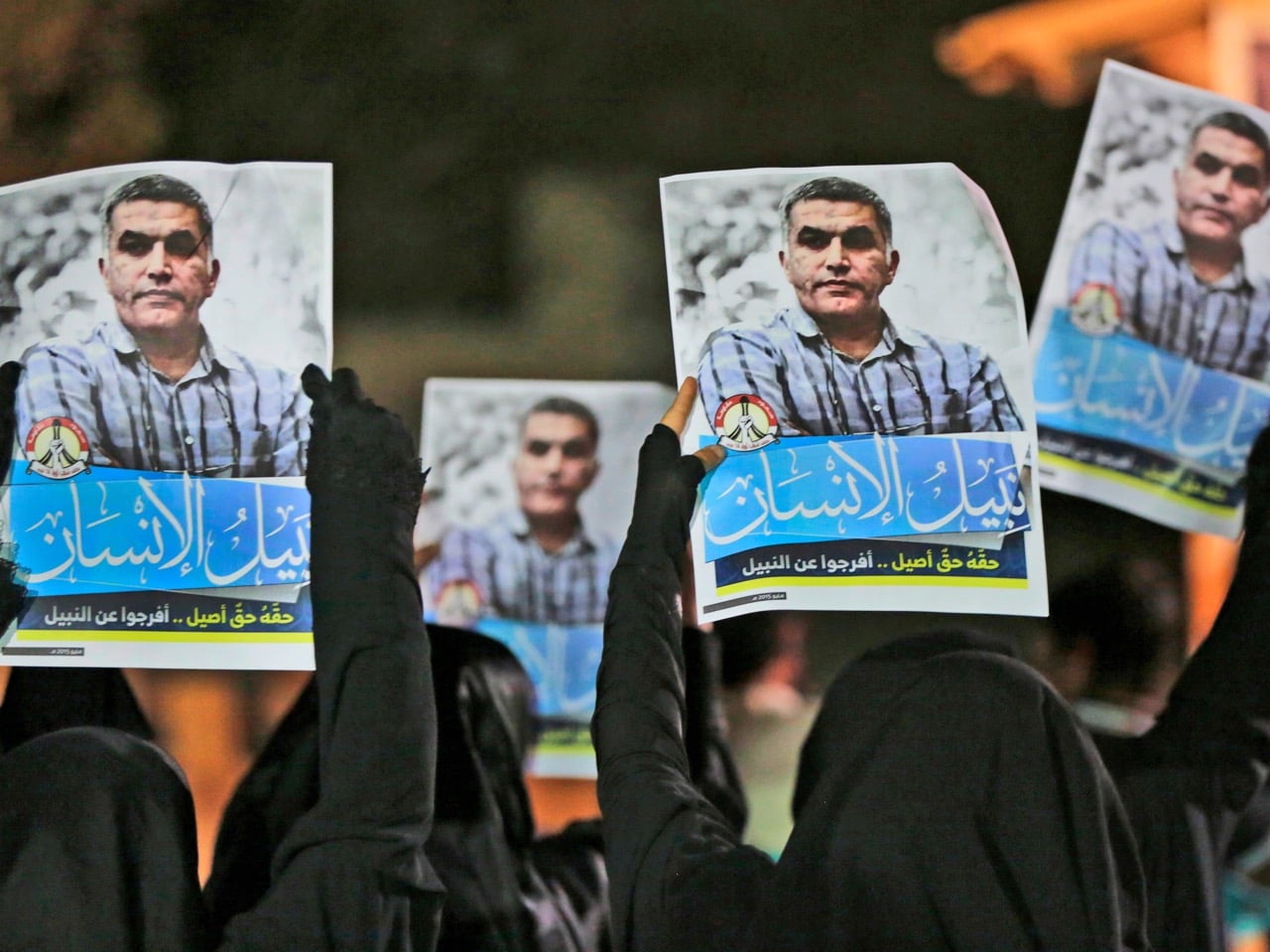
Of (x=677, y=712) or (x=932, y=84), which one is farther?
(x=932, y=84)

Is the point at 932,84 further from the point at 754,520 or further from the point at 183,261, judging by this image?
the point at 183,261

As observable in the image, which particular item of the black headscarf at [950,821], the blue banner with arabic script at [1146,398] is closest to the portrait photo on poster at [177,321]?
the black headscarf at [950,821]

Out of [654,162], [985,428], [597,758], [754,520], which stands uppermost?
[654,162]

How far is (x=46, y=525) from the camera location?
4.88ft

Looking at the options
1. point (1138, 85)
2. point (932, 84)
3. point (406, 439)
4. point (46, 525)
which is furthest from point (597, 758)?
point (1138, 85)

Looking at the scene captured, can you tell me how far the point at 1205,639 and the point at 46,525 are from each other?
155 cm

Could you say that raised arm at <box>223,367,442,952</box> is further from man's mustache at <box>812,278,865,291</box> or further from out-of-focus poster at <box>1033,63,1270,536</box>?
out-of-focus poster at <box>1033,63,1270,536</box>

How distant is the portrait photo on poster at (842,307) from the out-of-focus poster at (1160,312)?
8cm

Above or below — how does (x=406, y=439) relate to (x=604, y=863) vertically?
above

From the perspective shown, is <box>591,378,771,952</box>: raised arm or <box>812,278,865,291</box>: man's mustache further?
<box>812,278,865,291</box>: man's mustache

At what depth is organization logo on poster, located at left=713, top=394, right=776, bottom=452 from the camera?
1.48 m

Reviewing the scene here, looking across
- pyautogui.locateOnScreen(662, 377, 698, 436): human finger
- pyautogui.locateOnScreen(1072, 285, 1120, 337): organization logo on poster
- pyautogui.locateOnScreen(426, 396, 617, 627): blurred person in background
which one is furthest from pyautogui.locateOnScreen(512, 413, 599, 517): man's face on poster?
pyautogui.locateOnScreen(1072, 285, 1120, 337): organization logo on poster

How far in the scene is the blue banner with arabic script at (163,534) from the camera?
4.83ft

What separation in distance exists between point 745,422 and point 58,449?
36.2 inches
